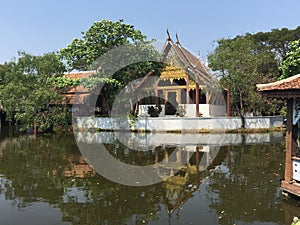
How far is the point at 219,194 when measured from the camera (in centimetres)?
706

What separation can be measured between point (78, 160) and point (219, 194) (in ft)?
21.5

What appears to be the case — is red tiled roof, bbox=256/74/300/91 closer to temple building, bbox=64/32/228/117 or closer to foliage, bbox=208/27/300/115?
temple building, bbox=64/32/228/117

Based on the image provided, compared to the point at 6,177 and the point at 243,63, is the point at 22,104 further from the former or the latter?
the point at 243,63

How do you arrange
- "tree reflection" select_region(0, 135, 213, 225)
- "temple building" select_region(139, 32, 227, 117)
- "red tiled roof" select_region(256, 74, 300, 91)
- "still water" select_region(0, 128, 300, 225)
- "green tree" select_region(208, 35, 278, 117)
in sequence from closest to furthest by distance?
1. "still water" select_region(0, 128, 300, 225)
2. "tree reflection" select_region(0, 135, 213, 225)
3. "red tiled roof" select_region(256, 74, 300, 91)
4. "green tree" select_region(208, 35, 278, 117)
5. "temple building" select_region(139, 32, 227, 117)

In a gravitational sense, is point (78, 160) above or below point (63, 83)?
below

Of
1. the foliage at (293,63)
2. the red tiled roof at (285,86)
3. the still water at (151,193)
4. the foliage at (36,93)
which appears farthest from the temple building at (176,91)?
the red tiled roof at (285,86)

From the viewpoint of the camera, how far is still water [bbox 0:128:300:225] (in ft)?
18.6

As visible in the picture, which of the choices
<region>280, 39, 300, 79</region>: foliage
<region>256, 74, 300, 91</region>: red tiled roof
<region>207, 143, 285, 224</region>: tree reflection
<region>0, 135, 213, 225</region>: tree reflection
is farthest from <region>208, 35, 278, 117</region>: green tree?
<region>256, 74, 300, 91</region>: red tiled roof

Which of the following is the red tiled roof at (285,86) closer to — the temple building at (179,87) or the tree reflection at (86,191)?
the tree reflection at (86,191)

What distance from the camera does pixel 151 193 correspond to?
7.25m

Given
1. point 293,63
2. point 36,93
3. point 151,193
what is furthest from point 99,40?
point 151,193

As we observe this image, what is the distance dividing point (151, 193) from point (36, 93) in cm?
1843

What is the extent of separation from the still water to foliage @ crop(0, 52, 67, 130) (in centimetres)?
1106

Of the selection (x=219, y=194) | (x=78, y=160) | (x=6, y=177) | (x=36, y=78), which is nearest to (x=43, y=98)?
(x=36, y=78)
